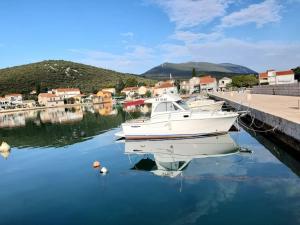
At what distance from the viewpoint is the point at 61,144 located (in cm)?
2833

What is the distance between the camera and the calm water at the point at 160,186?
10664 mm

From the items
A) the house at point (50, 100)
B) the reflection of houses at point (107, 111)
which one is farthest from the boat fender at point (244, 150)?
the house at point (50, 100)

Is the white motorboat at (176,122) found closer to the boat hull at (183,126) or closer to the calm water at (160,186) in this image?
the boat hull at (183,126)

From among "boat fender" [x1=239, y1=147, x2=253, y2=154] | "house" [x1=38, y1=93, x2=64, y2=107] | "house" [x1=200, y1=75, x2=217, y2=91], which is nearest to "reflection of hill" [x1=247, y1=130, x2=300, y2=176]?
"boat fender" [x1=239, y1=147, x2=253, y2=154]

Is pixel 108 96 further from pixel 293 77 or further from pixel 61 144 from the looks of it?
pixel 61 144

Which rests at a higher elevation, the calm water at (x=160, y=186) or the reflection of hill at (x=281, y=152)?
the reflection of hill at (x=281, y=152)

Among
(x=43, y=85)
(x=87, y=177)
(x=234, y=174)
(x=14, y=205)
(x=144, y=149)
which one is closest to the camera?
(x=14, y=205)

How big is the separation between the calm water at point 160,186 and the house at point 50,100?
124104 mm

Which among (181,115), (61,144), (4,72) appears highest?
(4,72)

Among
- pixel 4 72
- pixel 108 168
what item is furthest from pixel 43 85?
pixel 108 168

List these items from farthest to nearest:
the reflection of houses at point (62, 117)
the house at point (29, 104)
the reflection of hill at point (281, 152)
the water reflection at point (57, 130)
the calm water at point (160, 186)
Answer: the house at point (29, 104), the reflection of houses at point (62, 117), the water reflection at point (57, 130), the reflection of hill at point (281, 152), the calm water at point (160, 186)

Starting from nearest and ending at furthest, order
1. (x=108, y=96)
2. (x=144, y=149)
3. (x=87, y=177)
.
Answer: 1. (x=87, y=177)
2. (x=144, y=149)
3. (x=108, y=96)

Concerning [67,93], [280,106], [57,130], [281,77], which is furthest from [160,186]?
[67,93]

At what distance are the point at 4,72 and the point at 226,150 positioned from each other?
201484 millimetres
